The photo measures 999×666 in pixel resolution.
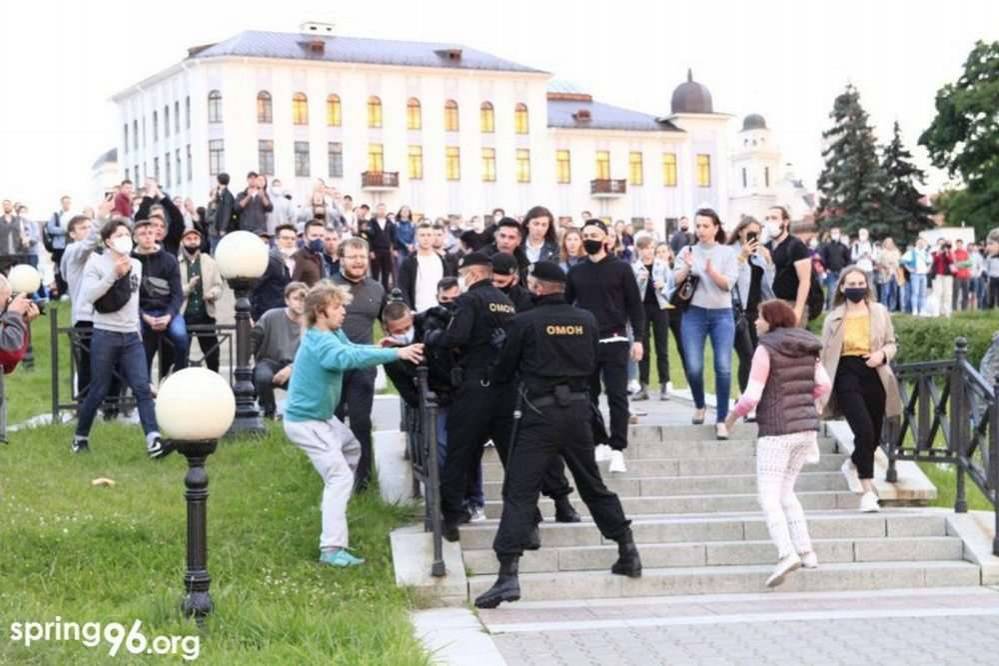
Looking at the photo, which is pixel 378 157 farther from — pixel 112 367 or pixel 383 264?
pixel 112 367

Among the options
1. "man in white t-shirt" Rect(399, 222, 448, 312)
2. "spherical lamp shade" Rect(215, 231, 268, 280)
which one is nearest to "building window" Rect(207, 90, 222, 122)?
"spherical lamp shade" Rect(215, 231, 268, 280)

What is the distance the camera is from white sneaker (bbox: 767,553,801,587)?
10148 millimetres

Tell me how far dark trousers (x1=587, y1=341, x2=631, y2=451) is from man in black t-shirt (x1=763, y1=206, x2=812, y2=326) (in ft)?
7.46

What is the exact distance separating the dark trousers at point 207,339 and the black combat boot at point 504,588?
19.2 feet

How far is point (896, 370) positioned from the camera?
12.4m

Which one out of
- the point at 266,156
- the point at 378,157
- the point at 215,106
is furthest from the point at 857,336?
the point at 378,157

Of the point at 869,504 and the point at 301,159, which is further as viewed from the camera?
the point at 301,159

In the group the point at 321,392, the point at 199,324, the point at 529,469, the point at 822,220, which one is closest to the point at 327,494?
the point at 321,392

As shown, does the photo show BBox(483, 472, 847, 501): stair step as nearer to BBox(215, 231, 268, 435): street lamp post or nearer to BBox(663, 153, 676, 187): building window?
BBox(215, 231, 268, 435): street lamp post

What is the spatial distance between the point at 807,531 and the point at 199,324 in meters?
7.38

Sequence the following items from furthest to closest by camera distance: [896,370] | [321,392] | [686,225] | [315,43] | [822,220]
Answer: [315,43] → [822,220] → [686,225] → [896,370] → [321,392]

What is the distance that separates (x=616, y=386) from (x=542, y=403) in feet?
6.89

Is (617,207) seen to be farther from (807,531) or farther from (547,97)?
(807,531)

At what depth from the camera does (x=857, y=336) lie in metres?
11.7
